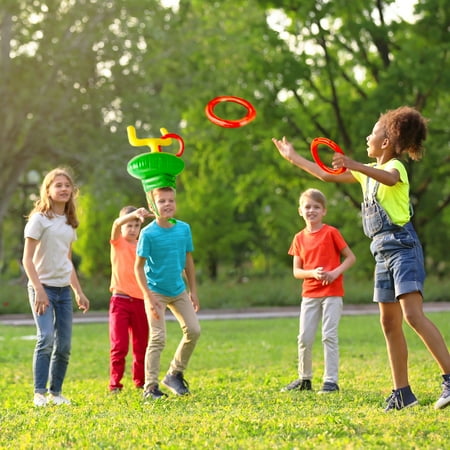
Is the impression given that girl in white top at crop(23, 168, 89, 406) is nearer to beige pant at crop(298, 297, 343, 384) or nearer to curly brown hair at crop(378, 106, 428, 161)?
beige pant at crop(298, 297, 343, 384)

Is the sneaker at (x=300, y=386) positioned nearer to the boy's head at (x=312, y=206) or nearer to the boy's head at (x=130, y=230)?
the boy's head at (x=312, y=206)

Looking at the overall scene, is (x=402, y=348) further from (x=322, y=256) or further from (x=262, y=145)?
(x=262, y=145)

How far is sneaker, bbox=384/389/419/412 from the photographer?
637cm

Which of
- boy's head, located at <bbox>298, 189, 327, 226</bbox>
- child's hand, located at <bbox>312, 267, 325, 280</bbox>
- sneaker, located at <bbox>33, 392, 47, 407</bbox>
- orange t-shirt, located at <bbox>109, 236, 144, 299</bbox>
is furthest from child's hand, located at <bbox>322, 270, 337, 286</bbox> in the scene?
sneaker, located at <bbox>33, 392, 47, 407</bbox>

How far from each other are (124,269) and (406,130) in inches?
136

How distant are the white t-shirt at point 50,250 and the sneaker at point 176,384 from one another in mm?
1234

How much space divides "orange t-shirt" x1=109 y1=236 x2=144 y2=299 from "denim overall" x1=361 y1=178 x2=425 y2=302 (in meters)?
3.05

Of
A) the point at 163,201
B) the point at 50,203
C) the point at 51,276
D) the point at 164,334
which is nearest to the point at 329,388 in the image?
the point at 164,334

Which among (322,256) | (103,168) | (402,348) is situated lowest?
(402,348)

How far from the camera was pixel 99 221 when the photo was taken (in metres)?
37.2

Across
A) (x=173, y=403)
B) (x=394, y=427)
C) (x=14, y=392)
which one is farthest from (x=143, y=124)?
(x=394, y=427)

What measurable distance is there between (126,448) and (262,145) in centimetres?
2572

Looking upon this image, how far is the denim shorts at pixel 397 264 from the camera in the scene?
20.4 ft

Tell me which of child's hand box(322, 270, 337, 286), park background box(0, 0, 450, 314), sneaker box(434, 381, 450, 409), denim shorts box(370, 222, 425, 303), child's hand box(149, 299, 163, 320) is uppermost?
park background box(0, 0, 450, 314)
